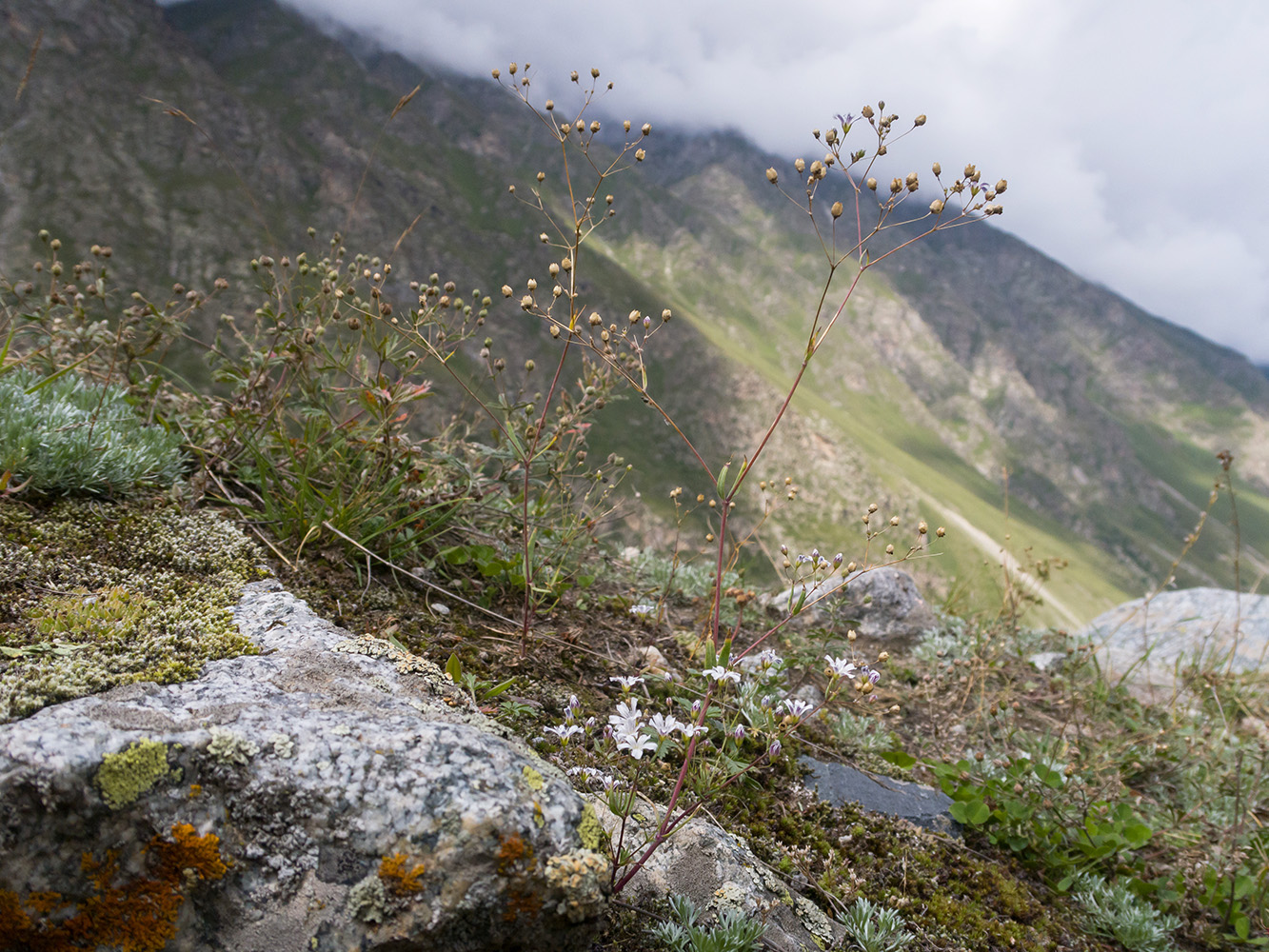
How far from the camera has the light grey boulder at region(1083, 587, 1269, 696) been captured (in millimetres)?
8117

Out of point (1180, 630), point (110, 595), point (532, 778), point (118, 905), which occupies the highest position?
point (1180, 630)

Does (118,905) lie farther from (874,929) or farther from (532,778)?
(874,929)

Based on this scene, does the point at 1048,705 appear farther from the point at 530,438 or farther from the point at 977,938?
the point at 530,438

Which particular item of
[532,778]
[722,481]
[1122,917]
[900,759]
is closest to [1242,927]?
[1122,917]

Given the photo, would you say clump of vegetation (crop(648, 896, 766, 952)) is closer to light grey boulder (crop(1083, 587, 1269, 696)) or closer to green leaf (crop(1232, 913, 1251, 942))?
green leaf (crop(1232, 913, 1251, 942))

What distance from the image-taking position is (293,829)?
1.90 m

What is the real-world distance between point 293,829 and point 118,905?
421 mm

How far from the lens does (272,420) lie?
4.31 m

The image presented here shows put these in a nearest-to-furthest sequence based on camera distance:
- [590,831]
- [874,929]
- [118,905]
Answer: [118,905] < [590,831] < [874,929]

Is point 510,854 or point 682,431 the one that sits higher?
point 682,431

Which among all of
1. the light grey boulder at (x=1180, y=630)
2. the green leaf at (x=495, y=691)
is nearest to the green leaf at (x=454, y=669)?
the green leaf at (x=495, y=691)

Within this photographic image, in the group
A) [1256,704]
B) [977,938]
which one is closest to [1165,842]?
[977,938]

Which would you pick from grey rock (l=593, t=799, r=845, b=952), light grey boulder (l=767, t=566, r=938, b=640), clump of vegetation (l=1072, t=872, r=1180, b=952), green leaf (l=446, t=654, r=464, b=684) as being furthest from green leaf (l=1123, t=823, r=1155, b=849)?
green leaf (l=446, t=654, r=464, b=684)

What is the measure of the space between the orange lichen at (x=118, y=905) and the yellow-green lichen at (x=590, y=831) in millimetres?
982
